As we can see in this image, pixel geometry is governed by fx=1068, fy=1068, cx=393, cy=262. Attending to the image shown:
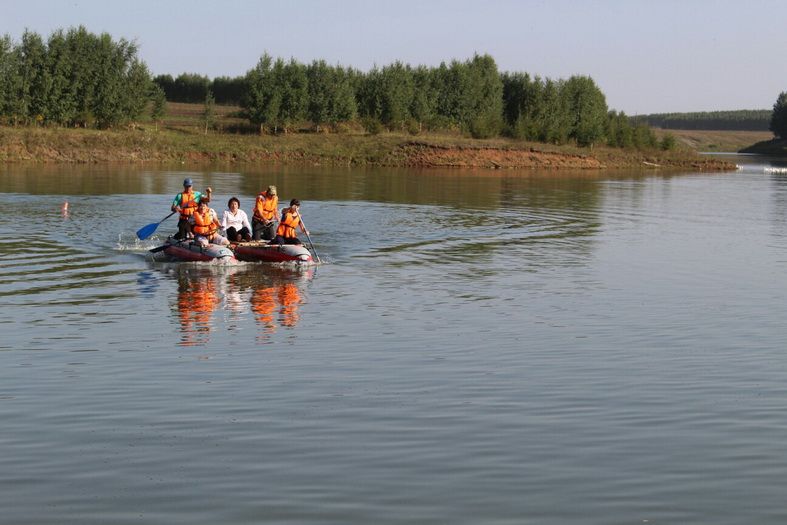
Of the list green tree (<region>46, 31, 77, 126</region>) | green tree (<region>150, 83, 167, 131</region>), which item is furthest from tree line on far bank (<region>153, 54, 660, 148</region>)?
green tree (<region>46, 31, 77, 126</region>)

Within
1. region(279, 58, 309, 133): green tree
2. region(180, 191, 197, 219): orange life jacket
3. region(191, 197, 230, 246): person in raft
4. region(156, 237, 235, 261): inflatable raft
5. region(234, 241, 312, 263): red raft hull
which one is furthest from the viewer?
region(279, 58, 309, 133): green tree

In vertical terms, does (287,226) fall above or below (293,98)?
below

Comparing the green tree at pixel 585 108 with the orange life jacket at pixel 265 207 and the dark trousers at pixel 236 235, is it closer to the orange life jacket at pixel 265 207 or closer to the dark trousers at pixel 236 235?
the orange life jacket at pixel 265 207

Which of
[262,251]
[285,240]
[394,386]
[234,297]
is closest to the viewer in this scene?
[394,386]

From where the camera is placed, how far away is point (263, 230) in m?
34.3

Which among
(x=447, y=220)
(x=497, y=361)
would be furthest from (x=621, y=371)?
(x=447, y=220)

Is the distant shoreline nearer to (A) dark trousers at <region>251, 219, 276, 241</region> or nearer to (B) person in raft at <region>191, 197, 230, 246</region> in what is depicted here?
(A) dark trousers at <region>251, 219, 276, 241</region>

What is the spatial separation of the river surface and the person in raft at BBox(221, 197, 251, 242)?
1.85 meters

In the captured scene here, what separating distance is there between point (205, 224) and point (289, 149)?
8304 cm

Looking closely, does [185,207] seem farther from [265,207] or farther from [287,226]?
[287,226]

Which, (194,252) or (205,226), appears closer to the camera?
(194,252)

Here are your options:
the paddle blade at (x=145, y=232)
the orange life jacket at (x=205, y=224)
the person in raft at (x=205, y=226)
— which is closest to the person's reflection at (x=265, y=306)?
the person in raft at (x=205, y=226)

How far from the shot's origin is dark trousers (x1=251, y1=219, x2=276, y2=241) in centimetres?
3419

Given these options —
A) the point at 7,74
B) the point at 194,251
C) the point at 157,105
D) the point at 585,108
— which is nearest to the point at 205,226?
the point at 194,251
